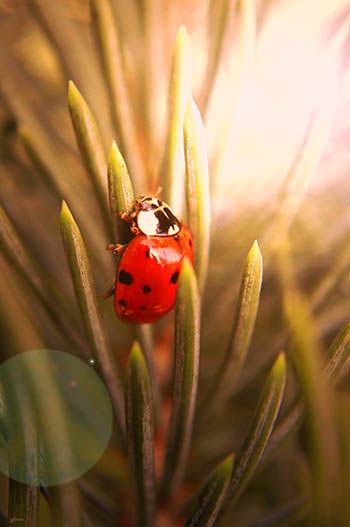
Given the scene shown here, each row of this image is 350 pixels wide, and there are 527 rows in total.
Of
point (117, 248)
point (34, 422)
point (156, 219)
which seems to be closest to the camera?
point (34, 422)

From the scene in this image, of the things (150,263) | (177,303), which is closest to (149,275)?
(150,263)

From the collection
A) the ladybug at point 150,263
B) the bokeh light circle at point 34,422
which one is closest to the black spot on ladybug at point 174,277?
the ladybug at point 150,263

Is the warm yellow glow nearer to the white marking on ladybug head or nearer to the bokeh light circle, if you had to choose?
the white marking on ladybug head

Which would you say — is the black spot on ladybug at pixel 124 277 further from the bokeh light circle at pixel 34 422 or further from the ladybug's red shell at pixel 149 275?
the bokeh light circle at pixel 34 422

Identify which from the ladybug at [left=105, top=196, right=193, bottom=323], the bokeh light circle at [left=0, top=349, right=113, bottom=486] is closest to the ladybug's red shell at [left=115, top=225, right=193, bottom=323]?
the ladybug at [left=105, top=196, right=193, bottom=323]

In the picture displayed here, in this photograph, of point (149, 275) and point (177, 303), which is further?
point (149, 275)

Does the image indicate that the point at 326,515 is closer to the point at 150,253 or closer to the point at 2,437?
the point at 2,437

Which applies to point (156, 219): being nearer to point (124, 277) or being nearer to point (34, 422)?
point (124, 277)
